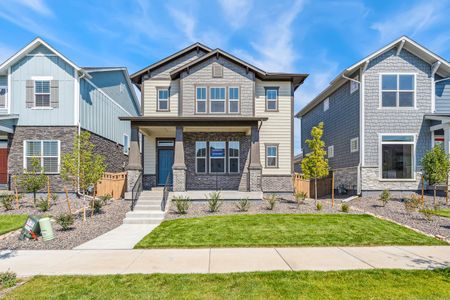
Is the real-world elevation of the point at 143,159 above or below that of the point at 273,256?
above

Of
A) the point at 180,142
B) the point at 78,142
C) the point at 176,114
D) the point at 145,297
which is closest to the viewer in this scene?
the point at 145,297

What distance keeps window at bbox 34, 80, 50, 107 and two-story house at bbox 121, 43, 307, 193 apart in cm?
450

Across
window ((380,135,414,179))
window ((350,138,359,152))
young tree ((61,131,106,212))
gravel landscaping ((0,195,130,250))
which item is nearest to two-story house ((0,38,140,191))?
gravel landscaping ((0,195,130,250))

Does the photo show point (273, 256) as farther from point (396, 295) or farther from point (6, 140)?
point (6, 140)

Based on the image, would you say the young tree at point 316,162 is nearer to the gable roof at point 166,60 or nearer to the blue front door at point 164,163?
the blue front door at point 164,163

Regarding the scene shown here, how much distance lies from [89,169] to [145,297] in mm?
7532

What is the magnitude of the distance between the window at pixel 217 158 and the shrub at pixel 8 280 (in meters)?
11.9

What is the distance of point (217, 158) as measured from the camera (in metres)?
16.5

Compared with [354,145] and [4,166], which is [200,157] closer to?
[354,145]

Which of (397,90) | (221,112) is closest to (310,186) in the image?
(221,112)

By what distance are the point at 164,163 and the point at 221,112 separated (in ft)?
15.2

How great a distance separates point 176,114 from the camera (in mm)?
16484

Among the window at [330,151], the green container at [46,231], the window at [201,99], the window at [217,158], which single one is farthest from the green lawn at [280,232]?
the window at [330,151]

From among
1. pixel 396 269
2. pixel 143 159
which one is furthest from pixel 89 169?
pixel 396 269
